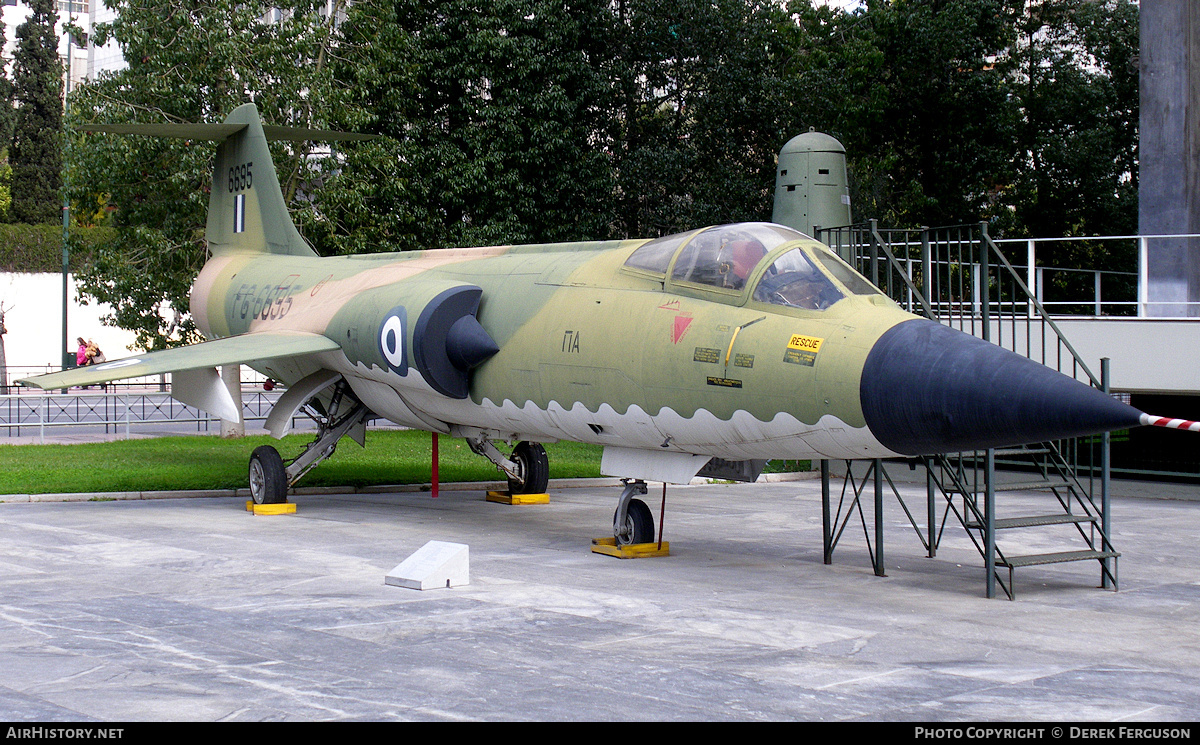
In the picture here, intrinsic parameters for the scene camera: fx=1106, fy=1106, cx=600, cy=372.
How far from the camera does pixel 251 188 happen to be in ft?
55.1

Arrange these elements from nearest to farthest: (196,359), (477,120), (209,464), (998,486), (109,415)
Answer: (998,486) < (196,359) < (209,464) < (477,120) < (109,415)

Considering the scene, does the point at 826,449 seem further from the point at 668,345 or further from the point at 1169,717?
the point at 1169,717

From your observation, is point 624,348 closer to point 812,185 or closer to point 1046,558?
point 1046,558

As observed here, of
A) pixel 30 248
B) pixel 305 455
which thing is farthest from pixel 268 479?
pixel 30 248

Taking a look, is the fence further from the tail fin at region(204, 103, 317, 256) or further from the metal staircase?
the metal staircase

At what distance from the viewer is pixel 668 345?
9.30 meters

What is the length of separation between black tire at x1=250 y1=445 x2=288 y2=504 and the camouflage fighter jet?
0.09 feet

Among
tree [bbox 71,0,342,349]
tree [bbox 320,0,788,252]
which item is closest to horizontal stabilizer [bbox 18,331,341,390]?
tree [bbox 71,0,342,349]

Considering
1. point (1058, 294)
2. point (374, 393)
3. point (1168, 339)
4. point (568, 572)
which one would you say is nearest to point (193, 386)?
point (374, 393)

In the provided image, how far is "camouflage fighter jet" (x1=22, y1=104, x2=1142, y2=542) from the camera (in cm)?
769

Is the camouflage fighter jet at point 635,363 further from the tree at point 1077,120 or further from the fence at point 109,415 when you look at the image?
the tree at point 1077,120

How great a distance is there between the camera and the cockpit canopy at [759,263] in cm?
877

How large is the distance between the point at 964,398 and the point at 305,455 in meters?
9.06

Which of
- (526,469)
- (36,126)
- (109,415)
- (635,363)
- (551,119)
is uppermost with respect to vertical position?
(36,126)
